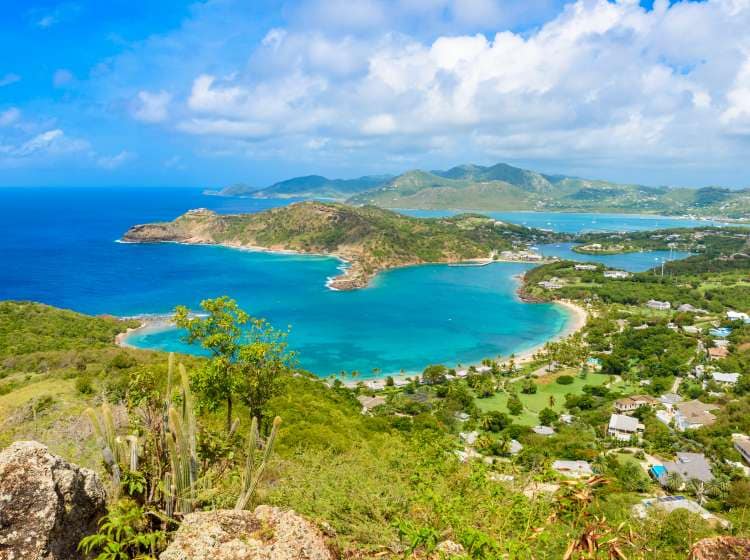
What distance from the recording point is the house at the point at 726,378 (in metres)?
38.5

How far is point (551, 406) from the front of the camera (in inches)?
1375

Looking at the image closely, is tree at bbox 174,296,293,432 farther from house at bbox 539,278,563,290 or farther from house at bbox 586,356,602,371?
house at bbox 539,278,563,290

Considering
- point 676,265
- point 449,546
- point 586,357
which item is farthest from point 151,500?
point 676,265

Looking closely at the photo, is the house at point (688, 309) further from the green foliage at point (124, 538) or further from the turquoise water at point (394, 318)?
the green foliage at point (124, 538)

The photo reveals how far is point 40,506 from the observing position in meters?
3.90

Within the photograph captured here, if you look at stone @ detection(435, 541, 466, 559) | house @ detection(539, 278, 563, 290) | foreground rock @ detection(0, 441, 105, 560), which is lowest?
house @ detection(539, 278, 563, 290)

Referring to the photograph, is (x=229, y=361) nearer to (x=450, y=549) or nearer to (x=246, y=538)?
(x=246, y=538)

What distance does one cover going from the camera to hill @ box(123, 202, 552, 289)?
104662mm

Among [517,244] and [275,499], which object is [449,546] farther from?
[517,244]

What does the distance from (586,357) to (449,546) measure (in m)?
45.9

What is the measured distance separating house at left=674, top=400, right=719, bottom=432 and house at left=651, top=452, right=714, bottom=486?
4.87 metres

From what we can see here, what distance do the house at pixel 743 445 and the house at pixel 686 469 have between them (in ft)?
6.65

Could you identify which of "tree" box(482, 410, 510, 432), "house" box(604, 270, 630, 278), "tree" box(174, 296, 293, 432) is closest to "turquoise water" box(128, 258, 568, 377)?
"tree" box(482, 410, 510, 432)

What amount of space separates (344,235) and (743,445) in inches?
3632
